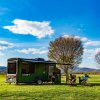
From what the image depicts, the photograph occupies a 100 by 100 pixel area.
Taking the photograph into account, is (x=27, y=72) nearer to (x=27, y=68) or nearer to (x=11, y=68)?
(x=27, y=68)

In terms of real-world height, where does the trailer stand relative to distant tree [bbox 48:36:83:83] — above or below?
below

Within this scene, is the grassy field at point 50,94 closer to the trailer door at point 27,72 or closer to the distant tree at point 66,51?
the trailer door at point 27,72

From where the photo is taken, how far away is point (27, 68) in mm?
37250

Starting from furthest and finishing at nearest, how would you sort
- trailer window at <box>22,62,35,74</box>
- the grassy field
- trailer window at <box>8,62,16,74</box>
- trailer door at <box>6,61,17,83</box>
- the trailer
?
trailer window at <box>8,62,16,74</box> < trailer window at <box>22,62,35,74</box> < trailer door at <box>6,61,17,83</box> < the trailer < the grassy field

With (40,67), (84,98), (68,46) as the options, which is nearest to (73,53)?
(68,46)

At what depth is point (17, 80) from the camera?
3609 cm

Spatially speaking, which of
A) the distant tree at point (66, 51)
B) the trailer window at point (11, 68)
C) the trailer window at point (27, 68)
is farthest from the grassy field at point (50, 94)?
the distant tree at point (66, 51)

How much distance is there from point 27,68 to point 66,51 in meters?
27.7

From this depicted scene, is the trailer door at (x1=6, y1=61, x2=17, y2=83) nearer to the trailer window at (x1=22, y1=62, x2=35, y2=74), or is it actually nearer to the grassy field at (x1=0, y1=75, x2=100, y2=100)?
the trailer window at (x1=22, y1=62, x2=35, y2=74)

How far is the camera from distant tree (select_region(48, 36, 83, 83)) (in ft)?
210

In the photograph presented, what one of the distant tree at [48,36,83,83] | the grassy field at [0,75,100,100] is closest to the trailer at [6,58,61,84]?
the grassy field at [0,75,100,100]

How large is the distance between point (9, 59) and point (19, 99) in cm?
1936

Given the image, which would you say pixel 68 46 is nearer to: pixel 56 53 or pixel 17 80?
pixel 56 53

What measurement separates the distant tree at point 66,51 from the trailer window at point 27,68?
1029 inches
